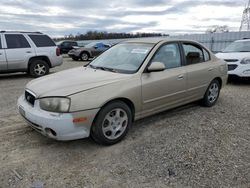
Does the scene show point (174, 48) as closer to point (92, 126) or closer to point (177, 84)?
point (177, 84)

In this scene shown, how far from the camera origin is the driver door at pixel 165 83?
3.99 metres

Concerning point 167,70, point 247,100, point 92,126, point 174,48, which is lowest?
point 247,100

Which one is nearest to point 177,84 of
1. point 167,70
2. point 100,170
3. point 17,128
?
point 167,70

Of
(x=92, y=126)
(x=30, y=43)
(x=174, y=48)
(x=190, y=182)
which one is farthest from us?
(x=30, y=43)

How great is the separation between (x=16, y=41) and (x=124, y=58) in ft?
21.3

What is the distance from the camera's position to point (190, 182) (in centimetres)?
280

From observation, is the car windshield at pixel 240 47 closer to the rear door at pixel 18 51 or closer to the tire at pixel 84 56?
the rear door at pixel 18 51

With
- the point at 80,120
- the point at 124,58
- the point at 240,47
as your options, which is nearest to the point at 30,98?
the point at 80,120

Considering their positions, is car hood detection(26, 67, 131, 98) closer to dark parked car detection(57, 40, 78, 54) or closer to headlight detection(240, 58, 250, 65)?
headlight detection(240, 58, 250, 65)

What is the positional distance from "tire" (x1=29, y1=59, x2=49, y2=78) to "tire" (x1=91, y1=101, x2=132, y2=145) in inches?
277

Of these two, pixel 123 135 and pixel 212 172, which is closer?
pixel 212 172

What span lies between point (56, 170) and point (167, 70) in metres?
2.50

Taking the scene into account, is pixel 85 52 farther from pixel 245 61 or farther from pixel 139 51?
pixel 139 51

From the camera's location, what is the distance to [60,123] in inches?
123
